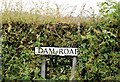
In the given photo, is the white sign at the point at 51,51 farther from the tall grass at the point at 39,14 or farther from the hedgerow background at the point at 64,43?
the tall grass at the point at 39,14

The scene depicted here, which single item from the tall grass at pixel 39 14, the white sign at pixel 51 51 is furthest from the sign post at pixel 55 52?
the tall grass at pixel 39 14

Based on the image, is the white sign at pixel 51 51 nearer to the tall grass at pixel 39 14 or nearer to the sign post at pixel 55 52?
the sign post at pixel 55 52

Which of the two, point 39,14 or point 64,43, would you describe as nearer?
point 64,43

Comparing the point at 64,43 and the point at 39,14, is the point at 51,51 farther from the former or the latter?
the point at 39,14

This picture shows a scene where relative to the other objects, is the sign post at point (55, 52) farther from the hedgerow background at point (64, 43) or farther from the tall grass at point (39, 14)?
the tall grass at point (39, 14)

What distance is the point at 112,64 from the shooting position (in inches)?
167

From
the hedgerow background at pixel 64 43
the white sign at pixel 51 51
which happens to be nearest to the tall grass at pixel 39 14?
the hedgerow background at pixel 64 43

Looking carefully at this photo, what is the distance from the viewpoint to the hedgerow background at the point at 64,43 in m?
4.24

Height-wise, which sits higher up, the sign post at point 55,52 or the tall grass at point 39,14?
the tall grass at point 39,14

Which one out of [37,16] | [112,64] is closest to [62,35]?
[37,16]

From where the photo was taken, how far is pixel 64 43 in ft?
14.2

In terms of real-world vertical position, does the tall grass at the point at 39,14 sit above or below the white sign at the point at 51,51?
above

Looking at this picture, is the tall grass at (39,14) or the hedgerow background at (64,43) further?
the tall grass at (39,14)

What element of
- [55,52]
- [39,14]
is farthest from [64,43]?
[39,14]
